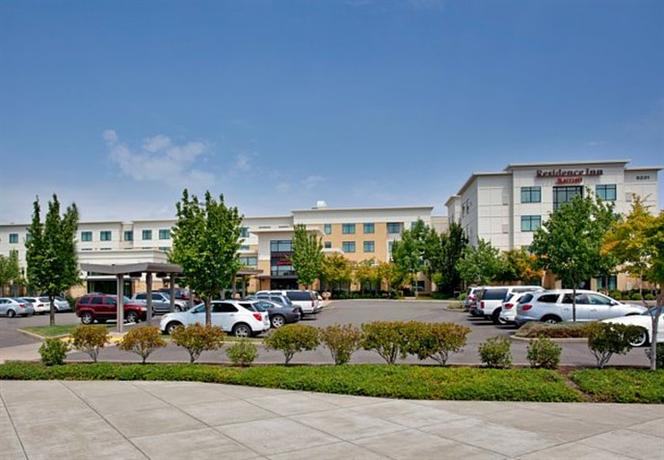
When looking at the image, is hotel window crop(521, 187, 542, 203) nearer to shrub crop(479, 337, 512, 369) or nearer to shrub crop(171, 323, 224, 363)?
shrub crop(479, 337, 512, 369)

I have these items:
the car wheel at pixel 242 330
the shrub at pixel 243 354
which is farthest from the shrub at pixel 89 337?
the car wheel at pixel 242 330

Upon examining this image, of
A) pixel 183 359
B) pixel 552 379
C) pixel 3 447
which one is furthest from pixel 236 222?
pixel 3 447

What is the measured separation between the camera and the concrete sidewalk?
7.20 meters

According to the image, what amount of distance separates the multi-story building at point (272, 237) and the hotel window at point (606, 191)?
24743mm

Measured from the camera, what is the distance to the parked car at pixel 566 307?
23219 millimetres

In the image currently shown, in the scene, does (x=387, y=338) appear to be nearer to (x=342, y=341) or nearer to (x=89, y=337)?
(x=342, y=341)

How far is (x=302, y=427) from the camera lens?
839cm

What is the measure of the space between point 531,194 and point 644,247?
50.2 meters

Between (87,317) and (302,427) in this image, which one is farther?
(87,317)

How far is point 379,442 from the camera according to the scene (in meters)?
7.61

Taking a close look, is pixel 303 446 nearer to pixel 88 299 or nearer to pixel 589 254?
pixel 589 254

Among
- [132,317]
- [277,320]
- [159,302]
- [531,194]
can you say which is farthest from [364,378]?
[531,194]

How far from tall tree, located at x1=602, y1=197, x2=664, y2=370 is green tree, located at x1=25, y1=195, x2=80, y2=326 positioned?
24705 millimetres

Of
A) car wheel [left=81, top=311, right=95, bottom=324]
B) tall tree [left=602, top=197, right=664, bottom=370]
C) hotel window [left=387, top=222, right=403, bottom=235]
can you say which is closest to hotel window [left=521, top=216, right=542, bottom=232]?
hotel window [left=387, top=222, right=403, bottom=235]
